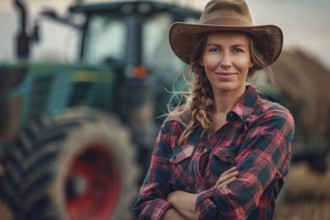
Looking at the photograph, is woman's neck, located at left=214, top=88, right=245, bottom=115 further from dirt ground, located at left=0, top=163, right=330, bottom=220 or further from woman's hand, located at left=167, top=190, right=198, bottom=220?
dirt ground, located at left=0, top=163, right=330, bottom=220

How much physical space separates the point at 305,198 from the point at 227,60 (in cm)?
809

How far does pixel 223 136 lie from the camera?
8.09ft

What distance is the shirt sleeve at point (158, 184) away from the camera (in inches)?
102

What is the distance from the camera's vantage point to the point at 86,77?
727 cm

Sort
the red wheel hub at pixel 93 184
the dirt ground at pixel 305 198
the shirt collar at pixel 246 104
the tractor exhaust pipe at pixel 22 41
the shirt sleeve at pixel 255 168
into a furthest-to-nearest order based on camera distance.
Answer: the dirt ground at pixel 305 198, the tractor exhaust pipe at pixel 22 41, the red wheel hub at pixel 93 184, the shirt collar at pixel 246 104, the shirt sleeve at pixel 255 168

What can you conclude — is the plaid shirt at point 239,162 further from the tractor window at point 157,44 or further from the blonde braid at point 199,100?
the tractor window at point 157,44

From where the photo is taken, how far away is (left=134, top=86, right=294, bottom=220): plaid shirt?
93.1 inches

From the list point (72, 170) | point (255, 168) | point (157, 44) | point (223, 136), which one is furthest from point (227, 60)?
point (157, 44)

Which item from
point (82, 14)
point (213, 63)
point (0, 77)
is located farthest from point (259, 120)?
point (82, 14)

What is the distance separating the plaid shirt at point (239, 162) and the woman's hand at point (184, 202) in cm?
2

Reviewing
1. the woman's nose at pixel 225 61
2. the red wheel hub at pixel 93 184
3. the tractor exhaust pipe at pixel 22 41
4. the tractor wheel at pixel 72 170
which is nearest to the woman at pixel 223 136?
the woman's nose at pixel 225 61

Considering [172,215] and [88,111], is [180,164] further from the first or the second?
[88,111]

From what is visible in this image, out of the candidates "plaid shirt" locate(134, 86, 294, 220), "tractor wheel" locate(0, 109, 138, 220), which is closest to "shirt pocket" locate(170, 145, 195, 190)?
"plaid shirt" locate(134, 86, 294, 220)

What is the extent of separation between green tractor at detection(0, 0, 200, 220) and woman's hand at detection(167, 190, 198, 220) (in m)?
3.82
